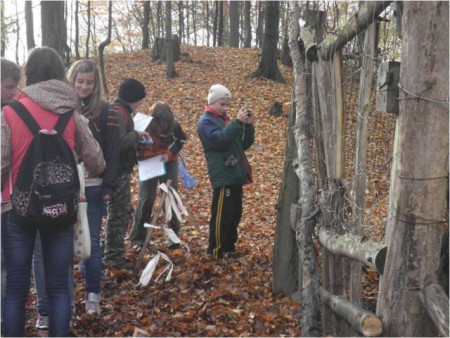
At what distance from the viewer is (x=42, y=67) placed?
3.35m

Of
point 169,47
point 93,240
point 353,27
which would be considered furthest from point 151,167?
point 169,47

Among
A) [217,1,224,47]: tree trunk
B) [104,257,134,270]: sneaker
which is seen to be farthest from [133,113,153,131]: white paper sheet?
[217,1,224,47]: tree trunk

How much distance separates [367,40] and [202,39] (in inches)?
1711

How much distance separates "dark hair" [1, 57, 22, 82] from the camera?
3.80 meters

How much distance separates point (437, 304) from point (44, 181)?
6.96 ft

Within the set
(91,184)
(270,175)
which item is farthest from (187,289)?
(270,175)

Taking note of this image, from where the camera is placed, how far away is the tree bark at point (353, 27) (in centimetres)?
317

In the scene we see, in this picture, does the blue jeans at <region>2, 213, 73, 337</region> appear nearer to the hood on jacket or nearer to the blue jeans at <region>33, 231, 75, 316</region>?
the blue jeans at <region>33, 231, 75, 316</region>

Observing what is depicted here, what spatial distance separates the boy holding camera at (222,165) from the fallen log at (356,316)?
6.83 ft

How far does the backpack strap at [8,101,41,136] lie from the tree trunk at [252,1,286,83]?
14.8 metres

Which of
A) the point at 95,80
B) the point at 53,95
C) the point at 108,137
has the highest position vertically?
the point at 95,80

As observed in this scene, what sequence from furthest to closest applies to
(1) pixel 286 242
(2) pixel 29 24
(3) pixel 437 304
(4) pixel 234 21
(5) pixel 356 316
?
(4) pixel 234 21 < (2) pixel 29 24 < (1) pixel 286 242 < (5) pixel 356 316 < (3) pixel 437 304

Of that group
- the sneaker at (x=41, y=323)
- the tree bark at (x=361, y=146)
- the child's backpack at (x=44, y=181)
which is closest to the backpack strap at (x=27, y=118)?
the child's backpack at (x=44, y=181)

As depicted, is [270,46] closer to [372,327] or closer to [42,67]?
[42,67]
